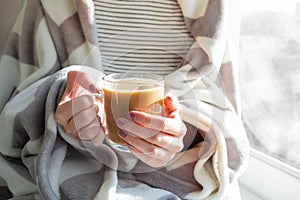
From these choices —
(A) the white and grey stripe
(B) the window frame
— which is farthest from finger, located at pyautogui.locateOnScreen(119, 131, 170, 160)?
(B) the window frame

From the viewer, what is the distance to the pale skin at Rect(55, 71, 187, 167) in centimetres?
61

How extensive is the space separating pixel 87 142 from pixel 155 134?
0.13 m

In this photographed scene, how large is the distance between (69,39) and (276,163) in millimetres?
541

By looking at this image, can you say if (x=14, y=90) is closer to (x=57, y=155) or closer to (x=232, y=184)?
(x=57, y=155)

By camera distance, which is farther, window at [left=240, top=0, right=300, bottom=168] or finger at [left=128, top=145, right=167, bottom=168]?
window at [left=240, top=0, right=300, bottom=168]

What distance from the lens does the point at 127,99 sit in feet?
1.94

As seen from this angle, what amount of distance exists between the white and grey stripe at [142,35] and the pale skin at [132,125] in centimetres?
12

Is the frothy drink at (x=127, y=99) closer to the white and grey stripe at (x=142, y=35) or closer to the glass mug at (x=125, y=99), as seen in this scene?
the glass mug at (x=125, y=99)

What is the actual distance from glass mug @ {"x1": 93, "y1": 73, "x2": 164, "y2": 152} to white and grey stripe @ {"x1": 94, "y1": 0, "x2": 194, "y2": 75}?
0.16 metres

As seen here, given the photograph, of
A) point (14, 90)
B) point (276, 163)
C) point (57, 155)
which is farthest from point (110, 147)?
point (276, 163)

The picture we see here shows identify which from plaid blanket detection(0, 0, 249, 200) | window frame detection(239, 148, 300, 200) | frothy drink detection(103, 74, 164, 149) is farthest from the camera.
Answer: window frame detection(239, 148, 300, 200)

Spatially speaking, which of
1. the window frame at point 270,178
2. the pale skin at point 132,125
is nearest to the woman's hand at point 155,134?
the pale skin at point 132,125

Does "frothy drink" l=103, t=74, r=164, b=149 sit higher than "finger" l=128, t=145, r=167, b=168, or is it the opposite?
"frothy drink" l=103, t=74, r=164, b=149

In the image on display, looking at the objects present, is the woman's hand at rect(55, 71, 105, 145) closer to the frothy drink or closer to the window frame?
the frothy drink
